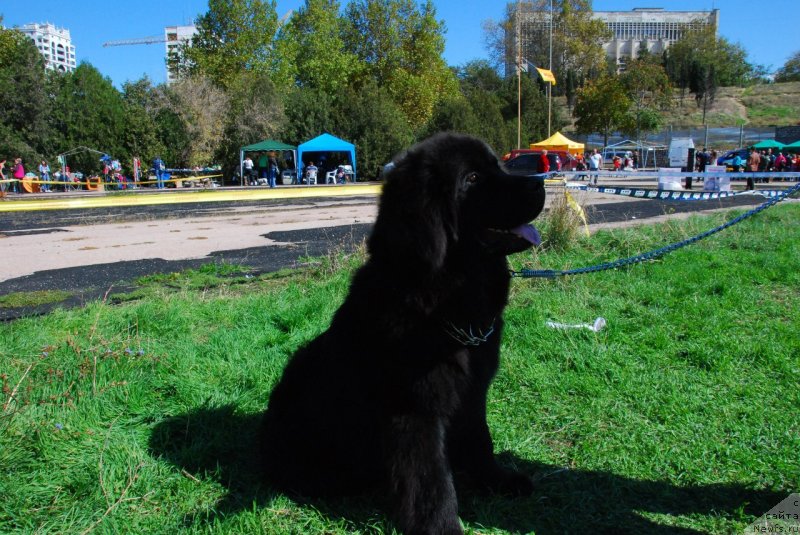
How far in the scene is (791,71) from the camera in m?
103

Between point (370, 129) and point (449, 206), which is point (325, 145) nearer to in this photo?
point (370, 129)

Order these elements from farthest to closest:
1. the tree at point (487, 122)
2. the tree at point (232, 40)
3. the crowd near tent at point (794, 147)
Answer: the tree at point (232, 40) → the tree at point (487, 122) → the crowd near tent at point (794, 147)

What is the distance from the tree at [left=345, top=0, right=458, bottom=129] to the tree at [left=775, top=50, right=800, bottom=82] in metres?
Result: 80.7

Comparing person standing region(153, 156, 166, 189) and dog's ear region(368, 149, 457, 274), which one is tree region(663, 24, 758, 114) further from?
dog's ear region(368, 149, 457, 274)

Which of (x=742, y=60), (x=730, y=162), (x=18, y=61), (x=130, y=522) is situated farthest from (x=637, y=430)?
(x=742, y=60)

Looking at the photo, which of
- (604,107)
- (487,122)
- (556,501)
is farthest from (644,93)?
(556,501)

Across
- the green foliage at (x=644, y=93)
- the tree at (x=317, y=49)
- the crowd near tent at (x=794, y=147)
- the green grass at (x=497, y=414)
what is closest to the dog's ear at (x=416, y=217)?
the green grass at (x=497, y=414)

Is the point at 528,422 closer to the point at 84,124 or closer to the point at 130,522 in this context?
the point at 130,522

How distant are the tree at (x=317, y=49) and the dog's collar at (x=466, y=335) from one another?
5078 cm

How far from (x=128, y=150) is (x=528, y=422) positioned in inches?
1754

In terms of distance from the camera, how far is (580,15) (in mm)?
76750

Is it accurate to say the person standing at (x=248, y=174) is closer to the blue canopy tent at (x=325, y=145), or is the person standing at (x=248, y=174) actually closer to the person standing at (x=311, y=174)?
the blue canopy tent at (x=325, y=145)

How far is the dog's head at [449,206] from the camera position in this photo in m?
→ 2.22

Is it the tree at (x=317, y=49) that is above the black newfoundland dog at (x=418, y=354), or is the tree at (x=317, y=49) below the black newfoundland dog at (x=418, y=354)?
above
